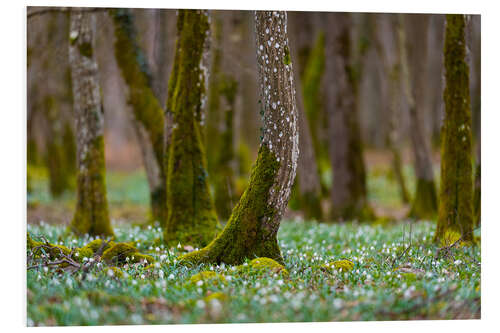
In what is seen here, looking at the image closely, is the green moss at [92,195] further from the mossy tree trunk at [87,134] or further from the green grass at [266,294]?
the green grass at [266,294]

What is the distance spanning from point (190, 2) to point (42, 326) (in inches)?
186

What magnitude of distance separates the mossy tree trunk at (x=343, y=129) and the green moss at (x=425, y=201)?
108cm

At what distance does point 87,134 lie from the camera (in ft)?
30.1

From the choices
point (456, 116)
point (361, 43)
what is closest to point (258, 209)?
point (456, 116)

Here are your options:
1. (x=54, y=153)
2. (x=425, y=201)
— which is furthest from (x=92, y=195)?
(x=54, y=153)

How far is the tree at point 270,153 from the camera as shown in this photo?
6.30 meters

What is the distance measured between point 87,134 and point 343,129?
6.41 meters

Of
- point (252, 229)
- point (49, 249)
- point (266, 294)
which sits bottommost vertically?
point (266, 294)

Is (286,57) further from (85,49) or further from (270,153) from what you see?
(85,49)

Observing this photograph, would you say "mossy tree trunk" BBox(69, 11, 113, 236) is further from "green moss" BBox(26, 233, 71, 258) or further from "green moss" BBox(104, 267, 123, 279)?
"green moss" BBox(104, 267, 123, 279)

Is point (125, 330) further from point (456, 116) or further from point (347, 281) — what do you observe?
point (456, 116)

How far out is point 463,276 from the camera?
656 cm

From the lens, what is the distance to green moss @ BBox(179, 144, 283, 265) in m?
6.39

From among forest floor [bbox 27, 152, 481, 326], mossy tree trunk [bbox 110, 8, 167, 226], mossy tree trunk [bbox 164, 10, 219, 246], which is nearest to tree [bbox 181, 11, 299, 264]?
forest floor [bbox 27, 152, 481, 326]
